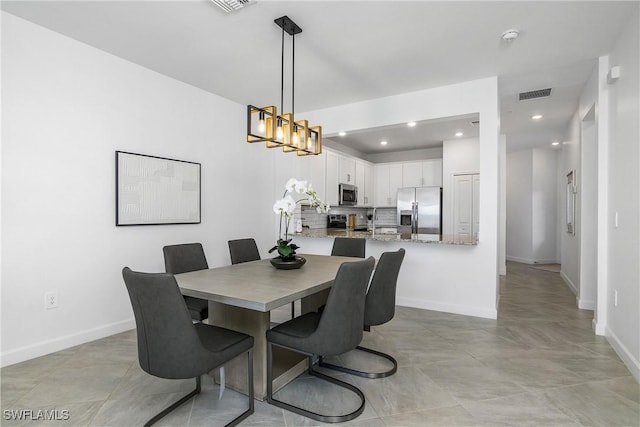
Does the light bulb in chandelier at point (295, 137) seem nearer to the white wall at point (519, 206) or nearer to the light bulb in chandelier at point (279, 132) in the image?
the light bulb in chandelier at point (279, 132)

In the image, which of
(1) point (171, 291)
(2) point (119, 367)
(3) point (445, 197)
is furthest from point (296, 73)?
(3) point (445, 197)

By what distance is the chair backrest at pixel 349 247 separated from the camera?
3555mm

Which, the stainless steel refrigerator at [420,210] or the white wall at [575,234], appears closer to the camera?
the white wall at [575,234]

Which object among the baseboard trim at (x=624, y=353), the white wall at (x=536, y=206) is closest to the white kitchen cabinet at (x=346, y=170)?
the baseboard trim at (x=624, y=353)

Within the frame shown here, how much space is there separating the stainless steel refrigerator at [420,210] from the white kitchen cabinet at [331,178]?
165 cm

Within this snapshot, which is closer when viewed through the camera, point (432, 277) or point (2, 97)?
point (2, 97)

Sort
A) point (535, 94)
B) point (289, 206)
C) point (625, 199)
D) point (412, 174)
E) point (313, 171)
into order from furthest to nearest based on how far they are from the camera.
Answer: point (412, 174) < point (313, 171) < point (535, 94) < point (625, 199) < point (289, 206)

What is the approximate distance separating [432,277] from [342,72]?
2.57 m

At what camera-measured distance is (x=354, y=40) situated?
2.87 metres

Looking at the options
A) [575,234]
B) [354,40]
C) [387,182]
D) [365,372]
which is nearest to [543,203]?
[575,234]

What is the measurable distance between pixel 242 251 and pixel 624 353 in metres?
3.30

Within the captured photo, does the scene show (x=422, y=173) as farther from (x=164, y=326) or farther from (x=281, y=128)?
(x=164, y=326)

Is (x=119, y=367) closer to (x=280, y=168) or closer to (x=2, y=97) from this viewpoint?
(x=2, y=97)

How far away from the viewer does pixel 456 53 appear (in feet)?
10.2
